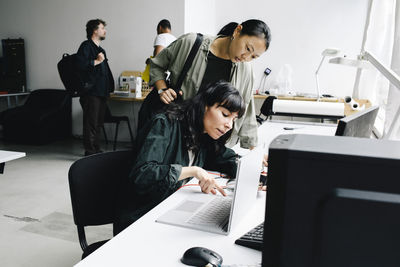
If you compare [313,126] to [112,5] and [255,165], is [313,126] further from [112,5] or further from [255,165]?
[112,5]

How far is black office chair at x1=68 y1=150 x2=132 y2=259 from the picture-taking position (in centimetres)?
126

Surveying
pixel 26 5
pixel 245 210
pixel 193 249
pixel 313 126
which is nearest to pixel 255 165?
pixel 245 210

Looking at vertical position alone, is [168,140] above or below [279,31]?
below

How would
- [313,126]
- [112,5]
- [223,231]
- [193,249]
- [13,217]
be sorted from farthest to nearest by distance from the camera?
[112,5] → [313,126] → [13,217] → [223,231] → [193,249]

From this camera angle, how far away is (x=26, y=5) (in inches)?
211

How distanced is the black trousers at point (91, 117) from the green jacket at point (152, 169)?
2.88 m

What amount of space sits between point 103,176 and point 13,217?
162 cm

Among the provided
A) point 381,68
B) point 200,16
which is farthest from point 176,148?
point 200,16

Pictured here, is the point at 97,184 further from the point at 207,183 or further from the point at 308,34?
the point at 308,34

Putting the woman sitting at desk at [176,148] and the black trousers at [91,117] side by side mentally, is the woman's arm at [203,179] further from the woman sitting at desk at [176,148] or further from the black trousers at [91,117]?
the black trousers at [91,117]

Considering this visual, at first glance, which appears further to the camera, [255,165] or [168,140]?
[168,140]

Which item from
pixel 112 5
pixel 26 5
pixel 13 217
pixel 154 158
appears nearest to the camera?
pixel 154 158

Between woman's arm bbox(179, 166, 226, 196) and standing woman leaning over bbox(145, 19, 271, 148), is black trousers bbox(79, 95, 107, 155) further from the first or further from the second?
woman's arm bbox(179, 166, 226, 196)

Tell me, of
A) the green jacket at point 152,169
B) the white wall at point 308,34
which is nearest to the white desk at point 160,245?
the green jacket at point 152,169
